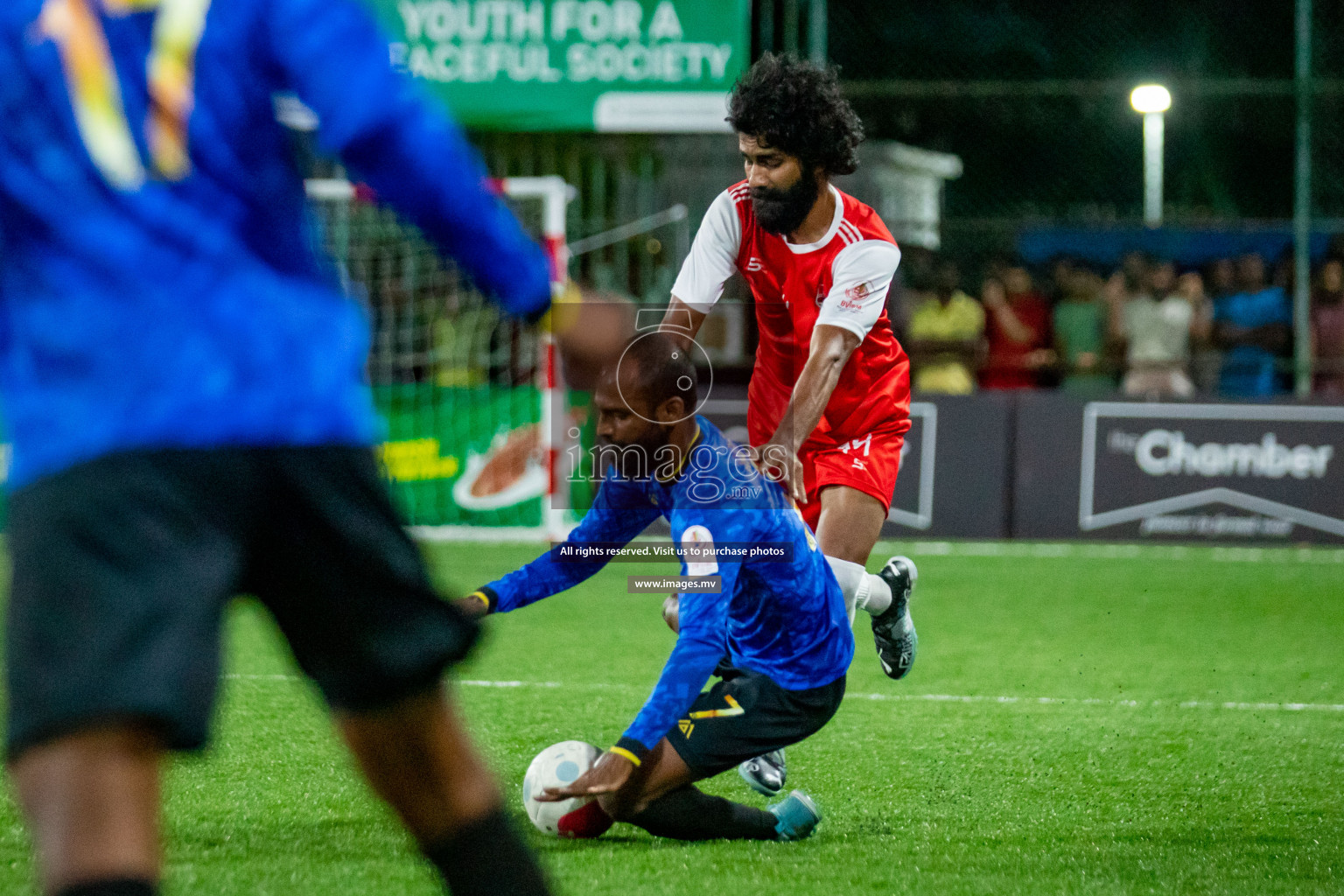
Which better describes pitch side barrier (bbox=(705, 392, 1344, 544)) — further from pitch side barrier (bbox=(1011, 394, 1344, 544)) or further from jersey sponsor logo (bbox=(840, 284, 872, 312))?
jersey sponsor logo (bbox=(840, 284, 872, 312))

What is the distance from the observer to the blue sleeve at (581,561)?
354cm

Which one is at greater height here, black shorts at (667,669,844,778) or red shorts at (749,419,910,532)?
red shorts at (749,419,910,532)

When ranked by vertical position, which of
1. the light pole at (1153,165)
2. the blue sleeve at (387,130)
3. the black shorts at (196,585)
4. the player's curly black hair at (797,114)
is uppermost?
→ the light pole at (1153,165)

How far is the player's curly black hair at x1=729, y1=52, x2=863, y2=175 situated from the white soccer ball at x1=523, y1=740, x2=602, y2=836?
6.93ft

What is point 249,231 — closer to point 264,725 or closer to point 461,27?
point 264,725

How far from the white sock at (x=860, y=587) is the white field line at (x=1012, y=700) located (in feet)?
2.25

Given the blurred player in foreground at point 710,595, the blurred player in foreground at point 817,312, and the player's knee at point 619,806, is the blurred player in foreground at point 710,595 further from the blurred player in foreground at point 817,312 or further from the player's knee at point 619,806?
the blurred player in foreground at point 817,312

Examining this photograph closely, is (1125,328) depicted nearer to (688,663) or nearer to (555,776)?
(555,776)

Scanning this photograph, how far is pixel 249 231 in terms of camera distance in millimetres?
1770

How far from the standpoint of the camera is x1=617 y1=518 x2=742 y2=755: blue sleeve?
10.3ft

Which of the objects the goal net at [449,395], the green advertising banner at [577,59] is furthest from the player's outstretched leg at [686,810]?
the green advertising banner at [577,59]

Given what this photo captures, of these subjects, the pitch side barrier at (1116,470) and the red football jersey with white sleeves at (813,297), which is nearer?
the red football jersey with white sleeves at (813,297)

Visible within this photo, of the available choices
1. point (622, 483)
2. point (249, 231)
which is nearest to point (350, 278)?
point (622, 483)

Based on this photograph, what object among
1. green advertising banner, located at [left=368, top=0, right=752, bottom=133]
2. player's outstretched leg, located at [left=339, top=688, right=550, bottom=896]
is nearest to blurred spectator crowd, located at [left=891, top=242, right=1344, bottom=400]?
green advertising banner, located at [left=368, top=0, right=752, bottom=133]
